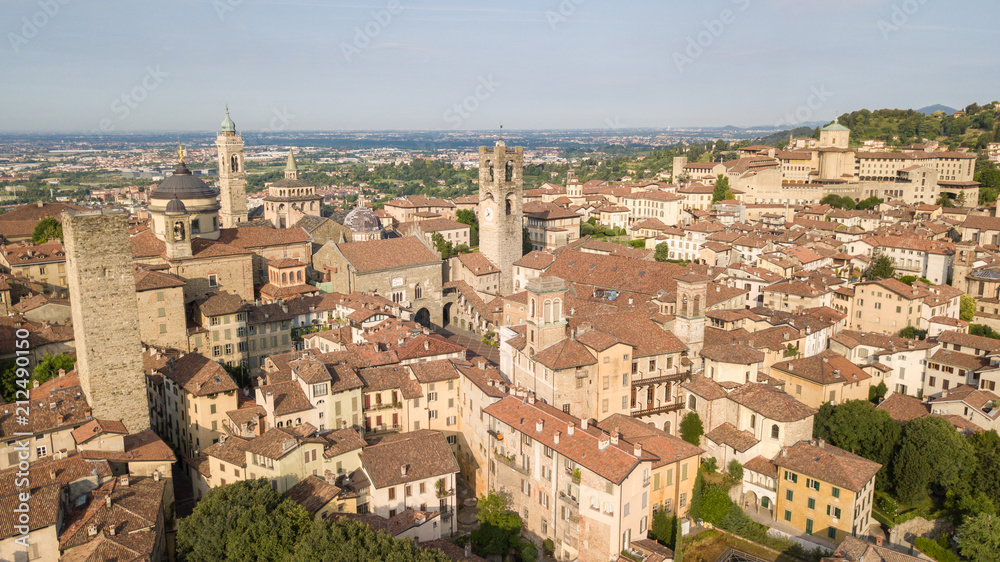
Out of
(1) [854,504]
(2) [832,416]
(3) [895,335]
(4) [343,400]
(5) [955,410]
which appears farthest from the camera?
(3) [895,335]

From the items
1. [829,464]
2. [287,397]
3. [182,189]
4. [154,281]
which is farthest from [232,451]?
[182,189]

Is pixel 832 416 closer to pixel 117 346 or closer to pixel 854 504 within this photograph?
pixel 854 504

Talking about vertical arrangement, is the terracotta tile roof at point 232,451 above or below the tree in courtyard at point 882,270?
below

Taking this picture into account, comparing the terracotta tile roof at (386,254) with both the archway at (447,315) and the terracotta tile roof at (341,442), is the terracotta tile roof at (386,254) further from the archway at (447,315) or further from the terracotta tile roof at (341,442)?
the terracotta tile roof at (341,442)

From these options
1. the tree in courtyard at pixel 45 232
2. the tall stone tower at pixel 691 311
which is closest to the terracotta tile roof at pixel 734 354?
the tall stone tower at pixel 691 311

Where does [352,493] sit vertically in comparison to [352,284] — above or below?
below

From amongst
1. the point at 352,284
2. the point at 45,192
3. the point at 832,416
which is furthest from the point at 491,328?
the point at 45,192

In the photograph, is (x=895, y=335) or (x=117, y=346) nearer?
(x=117, y=346)
